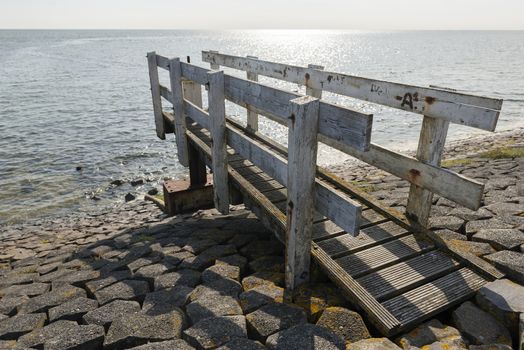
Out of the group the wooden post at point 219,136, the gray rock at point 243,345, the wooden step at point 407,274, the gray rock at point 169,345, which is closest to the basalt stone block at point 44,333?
the gray rock at point 169,345

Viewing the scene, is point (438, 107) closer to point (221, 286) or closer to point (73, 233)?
point (221, 286)

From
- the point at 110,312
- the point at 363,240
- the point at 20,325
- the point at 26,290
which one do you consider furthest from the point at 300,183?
the point at 26,290

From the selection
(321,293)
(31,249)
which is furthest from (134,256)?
(31,249)

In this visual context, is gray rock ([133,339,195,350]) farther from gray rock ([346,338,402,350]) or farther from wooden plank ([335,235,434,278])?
wooden plank ([335,235,434,278])

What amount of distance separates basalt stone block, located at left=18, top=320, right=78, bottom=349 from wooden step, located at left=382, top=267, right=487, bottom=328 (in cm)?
296

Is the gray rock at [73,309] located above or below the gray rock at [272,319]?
below

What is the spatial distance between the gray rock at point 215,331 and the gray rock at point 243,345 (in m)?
0.06

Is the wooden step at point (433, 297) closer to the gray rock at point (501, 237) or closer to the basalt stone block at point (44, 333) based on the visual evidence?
the gray rock at point (501, 237)

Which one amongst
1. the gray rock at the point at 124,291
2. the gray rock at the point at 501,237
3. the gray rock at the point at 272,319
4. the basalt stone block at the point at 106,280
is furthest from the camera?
the basalt stone block at the point at 106,280

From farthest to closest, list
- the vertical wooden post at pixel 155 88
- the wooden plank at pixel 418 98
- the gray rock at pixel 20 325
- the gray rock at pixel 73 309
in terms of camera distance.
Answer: the vertical wooden post at pixel 155 88, the gray rock at pixel 73 309, the gray rock at pixel 20 325, the wooden plank at pixel 418 98

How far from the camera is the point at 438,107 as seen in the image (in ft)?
12.1

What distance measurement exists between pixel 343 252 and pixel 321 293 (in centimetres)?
48

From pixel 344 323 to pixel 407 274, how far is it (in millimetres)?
832

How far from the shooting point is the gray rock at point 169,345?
10.5 feet
